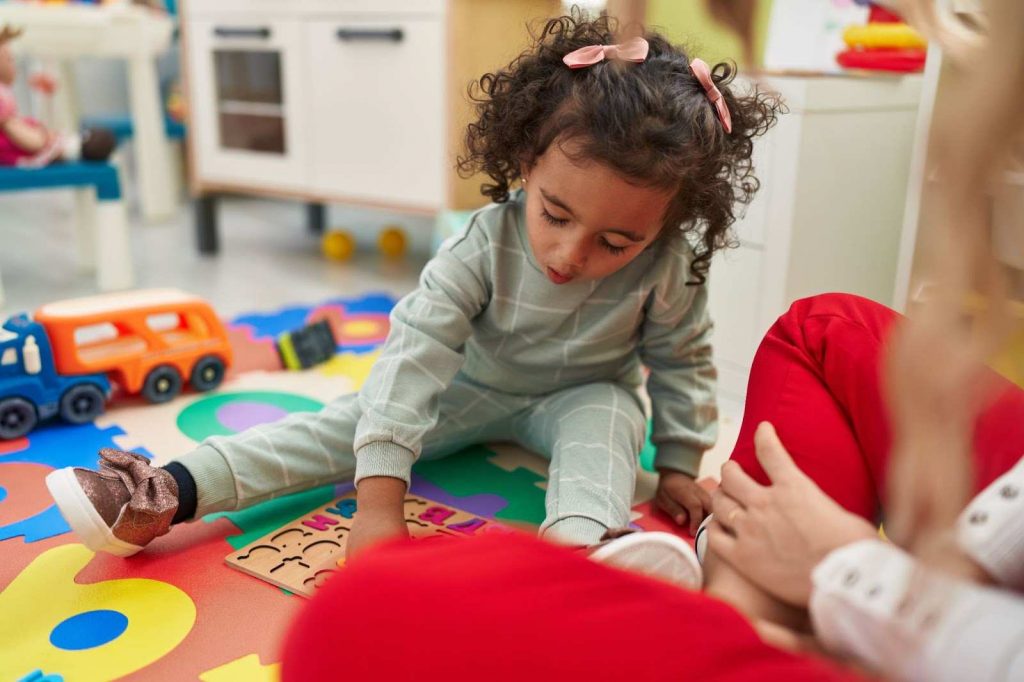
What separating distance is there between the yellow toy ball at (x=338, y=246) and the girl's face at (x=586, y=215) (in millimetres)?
1377

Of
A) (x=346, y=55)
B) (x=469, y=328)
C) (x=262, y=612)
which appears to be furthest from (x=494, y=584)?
(x=346, y=55)

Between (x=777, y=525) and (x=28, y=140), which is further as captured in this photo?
(x=28, y=140)

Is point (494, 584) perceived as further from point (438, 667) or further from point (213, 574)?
point (213, 574)

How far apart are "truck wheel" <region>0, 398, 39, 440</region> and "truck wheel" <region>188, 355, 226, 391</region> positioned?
202 mm

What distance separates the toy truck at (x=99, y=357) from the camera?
105 centimetres

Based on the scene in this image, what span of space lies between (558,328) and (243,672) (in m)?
0.44

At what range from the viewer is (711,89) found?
0.80m

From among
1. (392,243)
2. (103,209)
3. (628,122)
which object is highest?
(628,122)

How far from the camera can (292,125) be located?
6.45ft

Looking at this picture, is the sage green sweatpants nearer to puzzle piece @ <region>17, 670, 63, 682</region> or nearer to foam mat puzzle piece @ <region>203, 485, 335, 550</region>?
foam mat puzzle piece @ <region>203, 485, 335, 550</region>

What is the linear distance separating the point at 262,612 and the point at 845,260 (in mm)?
957

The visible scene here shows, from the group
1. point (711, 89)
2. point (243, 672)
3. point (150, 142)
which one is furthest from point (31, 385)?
point (150, 142)

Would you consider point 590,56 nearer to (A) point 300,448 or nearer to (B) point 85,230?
(A) point 300,448

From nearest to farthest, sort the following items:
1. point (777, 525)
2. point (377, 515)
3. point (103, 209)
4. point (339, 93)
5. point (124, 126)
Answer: point (777, 525), point (377, 515), point (103, 209), point (339, 93), point (124, 126)
